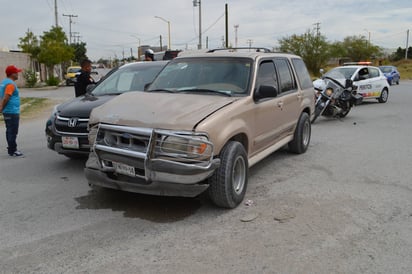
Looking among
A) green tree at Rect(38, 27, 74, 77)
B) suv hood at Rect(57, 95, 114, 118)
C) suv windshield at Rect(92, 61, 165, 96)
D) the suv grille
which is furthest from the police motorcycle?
green tree at Rect(38, 27, 74, 77)

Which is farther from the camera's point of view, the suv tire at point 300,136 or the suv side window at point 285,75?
the suv tire at point 300,136

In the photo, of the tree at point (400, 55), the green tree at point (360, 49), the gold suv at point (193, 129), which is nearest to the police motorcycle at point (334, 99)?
the gold suv at point (193, 129)

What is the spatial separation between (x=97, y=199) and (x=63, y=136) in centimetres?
161

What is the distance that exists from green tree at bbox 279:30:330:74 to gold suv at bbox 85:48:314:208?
44.4 metres

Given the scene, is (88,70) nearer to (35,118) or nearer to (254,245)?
(35,118)

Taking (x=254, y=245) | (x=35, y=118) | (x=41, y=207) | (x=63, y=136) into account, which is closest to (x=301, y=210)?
(x=254, y=245)

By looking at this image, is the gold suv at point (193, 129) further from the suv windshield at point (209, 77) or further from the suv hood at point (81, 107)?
the suv hood at point (81, 107)

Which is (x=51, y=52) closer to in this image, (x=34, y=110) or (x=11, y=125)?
(x=34, y=110)

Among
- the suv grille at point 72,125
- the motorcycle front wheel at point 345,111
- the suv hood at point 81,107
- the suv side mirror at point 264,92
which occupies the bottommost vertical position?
the motorcycle front wheel at point 345,111

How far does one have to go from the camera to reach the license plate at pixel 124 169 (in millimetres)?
4305

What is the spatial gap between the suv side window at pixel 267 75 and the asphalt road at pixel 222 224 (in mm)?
1423

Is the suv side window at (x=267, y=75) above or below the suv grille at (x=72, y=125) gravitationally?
above

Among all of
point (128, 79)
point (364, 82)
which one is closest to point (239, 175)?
point (128, 79)

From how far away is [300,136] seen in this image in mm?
7270
